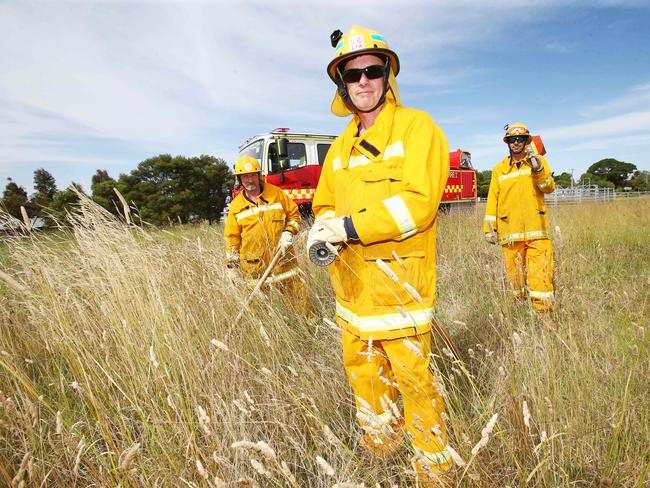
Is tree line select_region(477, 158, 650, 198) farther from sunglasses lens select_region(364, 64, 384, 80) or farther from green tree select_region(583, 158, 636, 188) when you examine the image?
sunglasses lens select_region(364, 64, 384, 80)

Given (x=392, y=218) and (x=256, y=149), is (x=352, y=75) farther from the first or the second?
(x=256, y=149)

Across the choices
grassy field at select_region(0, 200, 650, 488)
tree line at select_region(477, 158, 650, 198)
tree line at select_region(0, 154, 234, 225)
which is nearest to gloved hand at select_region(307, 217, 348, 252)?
grassy field at select_region(0, 200, 650, 488)

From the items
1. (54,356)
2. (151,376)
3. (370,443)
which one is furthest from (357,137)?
(54,356)

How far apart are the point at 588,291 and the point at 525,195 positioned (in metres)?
1.26

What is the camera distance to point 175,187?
20891 millimetres

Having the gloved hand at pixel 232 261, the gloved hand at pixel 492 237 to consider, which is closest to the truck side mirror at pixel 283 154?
the gloved hand at pixel 232 261

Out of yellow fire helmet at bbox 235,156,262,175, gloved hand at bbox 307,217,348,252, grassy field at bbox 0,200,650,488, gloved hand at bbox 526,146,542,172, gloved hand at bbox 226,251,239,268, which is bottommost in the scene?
grassy field at bbox 0,200,650,488

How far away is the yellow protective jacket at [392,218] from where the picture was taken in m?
1.33

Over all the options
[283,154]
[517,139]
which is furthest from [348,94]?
[283,154]

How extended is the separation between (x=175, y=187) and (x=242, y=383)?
70.7ft

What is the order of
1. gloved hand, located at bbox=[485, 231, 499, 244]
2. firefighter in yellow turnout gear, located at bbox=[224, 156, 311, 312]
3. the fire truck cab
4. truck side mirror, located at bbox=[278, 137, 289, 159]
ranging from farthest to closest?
the fire truck cab < truck side mirror, located at bbox=[278, 137, 289, 159] < gloved hand, located at bbox=[485, 231, 499, 244] < firefighter in yellow turnout gear, located at bbox=[224, 156, 311, 312]

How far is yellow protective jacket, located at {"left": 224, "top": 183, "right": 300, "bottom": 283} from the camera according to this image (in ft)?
12.2

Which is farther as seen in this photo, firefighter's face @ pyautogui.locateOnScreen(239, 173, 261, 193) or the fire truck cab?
the fire truck cab

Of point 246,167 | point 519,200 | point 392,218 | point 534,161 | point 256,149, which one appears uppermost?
point 256,149
